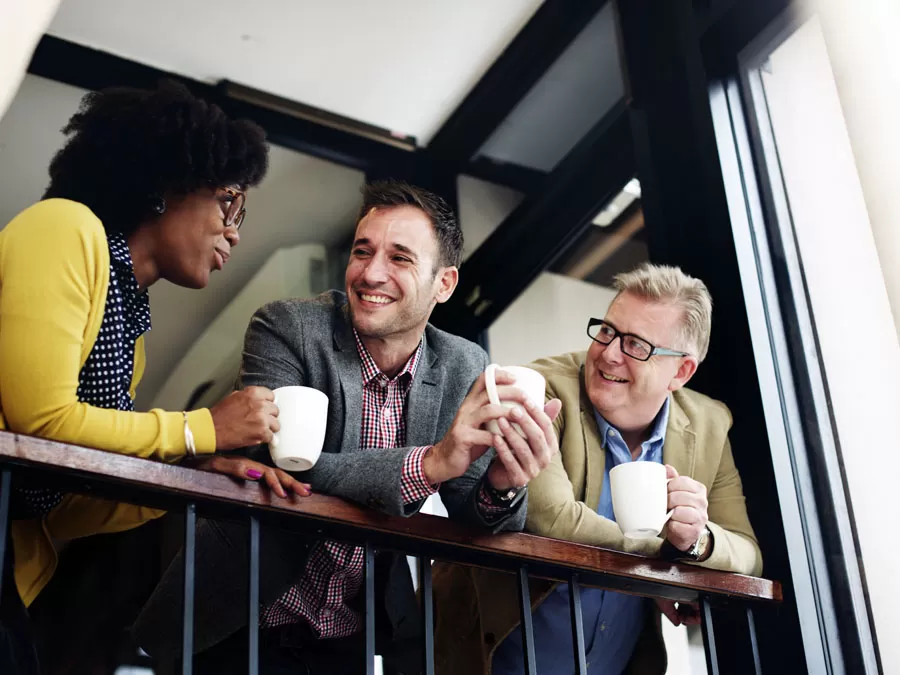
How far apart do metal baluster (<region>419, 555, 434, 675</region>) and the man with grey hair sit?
0.39 m

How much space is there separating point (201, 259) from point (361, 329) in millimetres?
304

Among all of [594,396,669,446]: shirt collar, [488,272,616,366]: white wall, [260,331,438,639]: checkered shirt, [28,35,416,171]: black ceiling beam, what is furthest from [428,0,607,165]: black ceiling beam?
[260,331,438,639]: checkered shirt

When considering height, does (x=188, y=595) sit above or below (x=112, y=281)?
below

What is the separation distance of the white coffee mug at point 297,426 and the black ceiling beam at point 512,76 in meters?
2.00

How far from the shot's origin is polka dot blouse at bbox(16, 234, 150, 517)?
5.11 ft

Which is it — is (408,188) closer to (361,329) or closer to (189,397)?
(361,329)

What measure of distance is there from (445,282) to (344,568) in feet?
1.94

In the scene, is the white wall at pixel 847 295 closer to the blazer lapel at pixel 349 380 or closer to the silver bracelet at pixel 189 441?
the blazer lapel at pixel 349 380

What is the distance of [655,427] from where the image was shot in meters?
2.15

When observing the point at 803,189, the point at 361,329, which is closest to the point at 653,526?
the point at 361,329

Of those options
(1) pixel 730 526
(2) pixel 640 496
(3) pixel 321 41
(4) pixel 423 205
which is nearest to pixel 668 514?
(2) pixel 640 496

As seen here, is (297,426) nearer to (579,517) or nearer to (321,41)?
(579,517)

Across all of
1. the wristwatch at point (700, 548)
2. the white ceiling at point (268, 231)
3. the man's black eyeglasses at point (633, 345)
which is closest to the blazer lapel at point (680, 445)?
the man's black eyeglasses at point (633, 345)

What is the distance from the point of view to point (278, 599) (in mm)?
1820
